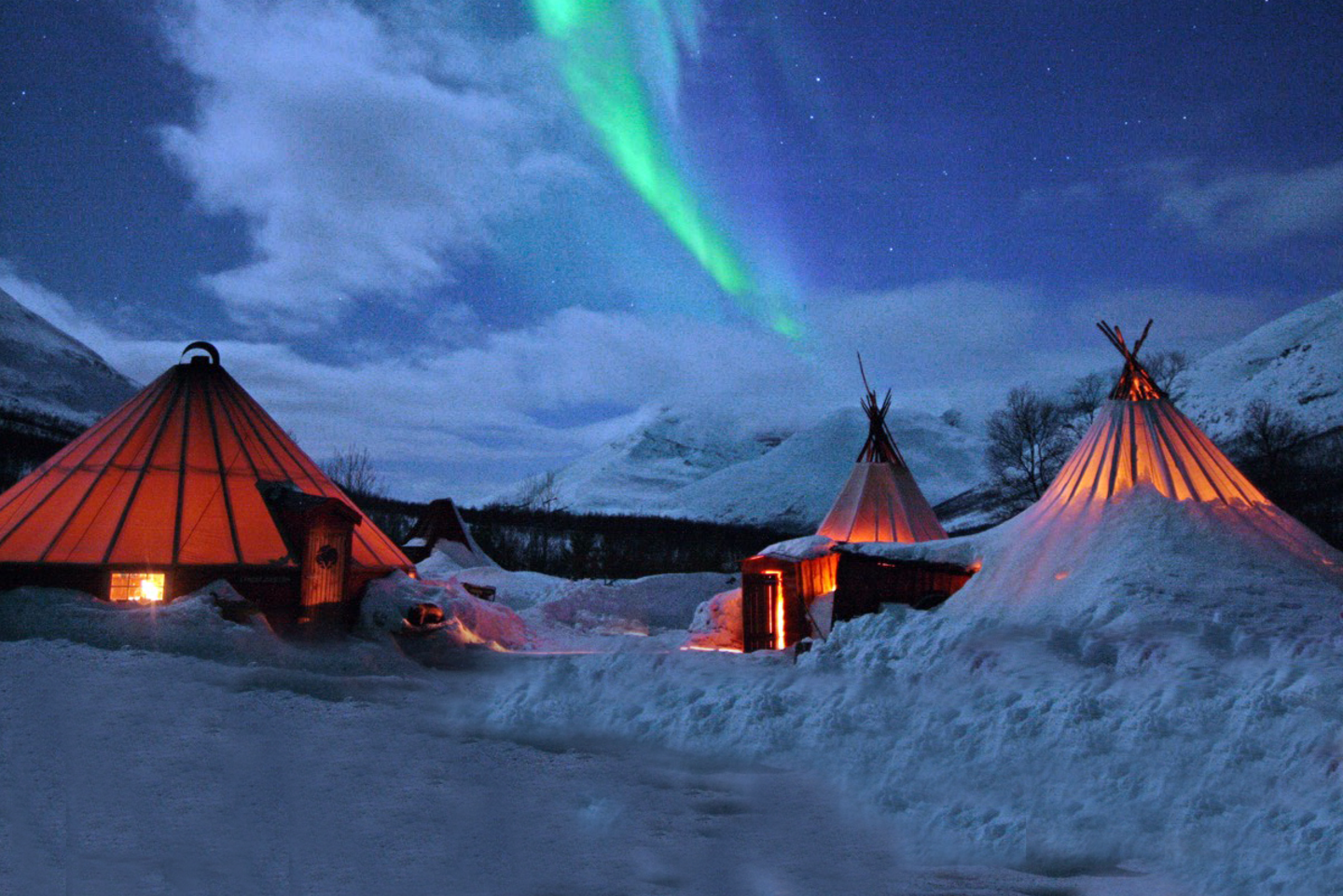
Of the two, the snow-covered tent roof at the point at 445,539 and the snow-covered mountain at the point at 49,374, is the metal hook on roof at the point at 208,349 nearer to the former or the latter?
the snow-covered tent roof at the point at 445,539

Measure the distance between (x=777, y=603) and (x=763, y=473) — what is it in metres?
97.4

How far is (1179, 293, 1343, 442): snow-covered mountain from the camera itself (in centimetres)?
5528

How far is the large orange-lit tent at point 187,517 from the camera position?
10977 mm

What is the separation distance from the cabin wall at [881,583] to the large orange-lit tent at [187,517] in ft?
23.2

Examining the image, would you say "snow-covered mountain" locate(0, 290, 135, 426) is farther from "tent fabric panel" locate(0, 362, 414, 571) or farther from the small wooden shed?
the small wooden shed

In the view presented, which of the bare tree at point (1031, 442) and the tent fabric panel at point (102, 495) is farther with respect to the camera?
the bare tree at point (1031, 442)

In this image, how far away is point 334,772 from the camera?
5.52m

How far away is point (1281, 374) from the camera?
61.6 m

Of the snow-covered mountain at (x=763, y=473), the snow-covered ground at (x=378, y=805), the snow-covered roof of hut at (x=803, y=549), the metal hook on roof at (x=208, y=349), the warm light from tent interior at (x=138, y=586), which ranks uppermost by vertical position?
the snow-covered mountain at (x=763, y=473)

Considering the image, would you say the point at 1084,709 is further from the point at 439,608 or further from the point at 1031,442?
the point at 1031,442

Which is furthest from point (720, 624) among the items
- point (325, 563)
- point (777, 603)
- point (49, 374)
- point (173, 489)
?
point (49, 374)

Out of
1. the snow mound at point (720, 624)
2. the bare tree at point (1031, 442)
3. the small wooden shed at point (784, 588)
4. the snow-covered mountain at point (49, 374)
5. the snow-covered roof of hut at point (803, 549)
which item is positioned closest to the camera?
the snow-covered roof of hut at point (803, 549)

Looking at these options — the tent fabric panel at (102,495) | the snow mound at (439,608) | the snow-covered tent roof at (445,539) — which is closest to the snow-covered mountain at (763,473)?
the snow-covered tent roof at (445,539)

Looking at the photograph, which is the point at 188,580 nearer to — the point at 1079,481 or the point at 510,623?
the point at 510,623
